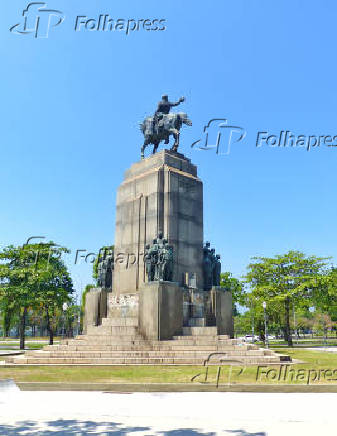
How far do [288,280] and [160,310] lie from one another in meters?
34.4

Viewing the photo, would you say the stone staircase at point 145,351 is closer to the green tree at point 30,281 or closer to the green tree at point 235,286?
the green tree at point 30,281

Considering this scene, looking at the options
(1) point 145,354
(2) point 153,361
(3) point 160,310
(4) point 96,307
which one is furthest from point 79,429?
(4) point 96,307

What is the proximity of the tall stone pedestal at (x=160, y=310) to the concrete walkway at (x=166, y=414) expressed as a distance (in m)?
9.93

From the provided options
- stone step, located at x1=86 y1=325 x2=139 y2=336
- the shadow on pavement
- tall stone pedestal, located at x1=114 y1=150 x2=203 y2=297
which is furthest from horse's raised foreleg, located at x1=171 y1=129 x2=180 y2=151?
the shadow on pavement

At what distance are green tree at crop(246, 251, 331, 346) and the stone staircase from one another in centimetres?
3110

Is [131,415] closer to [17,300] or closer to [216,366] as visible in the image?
[216,366]

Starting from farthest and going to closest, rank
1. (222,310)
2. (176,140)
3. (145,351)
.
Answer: (176,140) → (222,310) → (145,351)

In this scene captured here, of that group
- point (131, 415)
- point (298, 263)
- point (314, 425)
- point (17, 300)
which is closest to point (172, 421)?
point (131, 415)

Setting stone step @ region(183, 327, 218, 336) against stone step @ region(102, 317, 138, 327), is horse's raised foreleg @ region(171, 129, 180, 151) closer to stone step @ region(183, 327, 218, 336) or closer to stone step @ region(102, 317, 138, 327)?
stone step @ region(102, 317, 138, 327)

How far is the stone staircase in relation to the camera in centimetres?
1838

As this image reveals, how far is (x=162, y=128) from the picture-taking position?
29.2m

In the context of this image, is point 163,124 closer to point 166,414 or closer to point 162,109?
point 162,109

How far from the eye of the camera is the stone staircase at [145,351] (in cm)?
1838

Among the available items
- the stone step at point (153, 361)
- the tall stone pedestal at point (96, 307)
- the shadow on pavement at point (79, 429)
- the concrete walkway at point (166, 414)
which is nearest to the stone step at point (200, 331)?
the stone step at point (153, 361)
